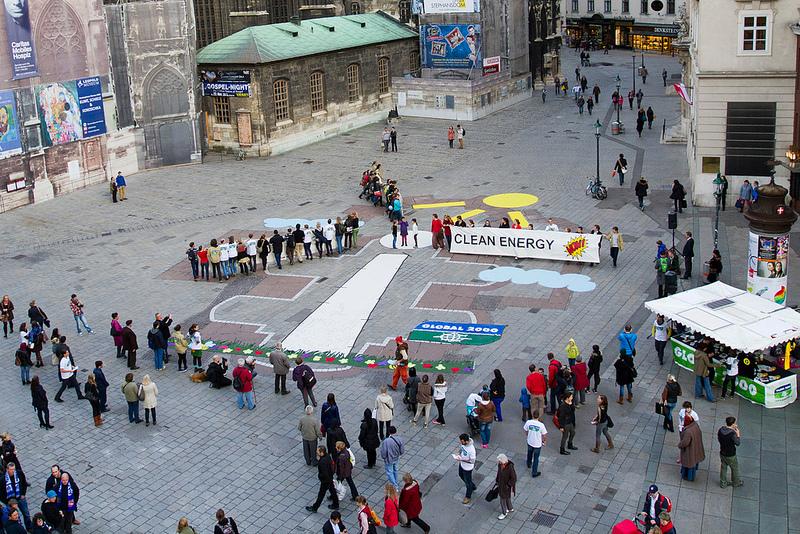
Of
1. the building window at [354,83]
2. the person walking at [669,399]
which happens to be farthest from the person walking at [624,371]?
the building window at [354,83]

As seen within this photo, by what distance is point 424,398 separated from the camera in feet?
75.0

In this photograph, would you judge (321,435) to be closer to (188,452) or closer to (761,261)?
(188,452)

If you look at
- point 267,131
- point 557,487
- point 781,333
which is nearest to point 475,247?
point 781,333

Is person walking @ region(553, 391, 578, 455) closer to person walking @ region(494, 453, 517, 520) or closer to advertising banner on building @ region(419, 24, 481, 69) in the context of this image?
person walking @ region(494, 453, 517, 520)

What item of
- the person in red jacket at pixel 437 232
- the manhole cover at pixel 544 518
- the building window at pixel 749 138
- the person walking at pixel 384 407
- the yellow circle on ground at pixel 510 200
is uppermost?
the building window at pixel 749 138

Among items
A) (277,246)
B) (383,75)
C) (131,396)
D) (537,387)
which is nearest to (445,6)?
(383,75)

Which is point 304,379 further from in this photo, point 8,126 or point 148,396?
point 8,126

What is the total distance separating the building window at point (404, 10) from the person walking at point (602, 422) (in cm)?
5393

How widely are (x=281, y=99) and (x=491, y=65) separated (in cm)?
1649

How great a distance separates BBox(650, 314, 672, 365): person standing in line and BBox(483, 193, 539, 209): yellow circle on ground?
17009 mm

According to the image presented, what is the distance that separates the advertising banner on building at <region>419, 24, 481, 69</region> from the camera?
Answer: 64.4 metres

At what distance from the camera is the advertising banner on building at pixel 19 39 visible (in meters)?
42.7

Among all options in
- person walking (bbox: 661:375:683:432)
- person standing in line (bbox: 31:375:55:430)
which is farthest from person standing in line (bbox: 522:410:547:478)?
person standing in line (bbox: 31:375:55:430)

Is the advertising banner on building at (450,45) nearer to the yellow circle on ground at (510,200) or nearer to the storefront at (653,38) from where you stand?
the yellow circle on ground at (510,200)
